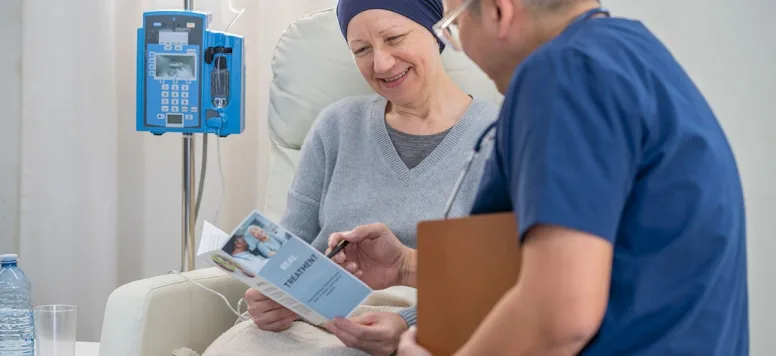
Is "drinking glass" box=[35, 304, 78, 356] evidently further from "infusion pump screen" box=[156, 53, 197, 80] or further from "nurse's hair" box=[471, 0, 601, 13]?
"nurse's hair" box=[471, 0, 601, 13]

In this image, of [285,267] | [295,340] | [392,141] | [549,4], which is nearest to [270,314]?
[295,340]

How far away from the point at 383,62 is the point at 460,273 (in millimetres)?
829

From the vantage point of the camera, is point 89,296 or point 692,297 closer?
point 692,297

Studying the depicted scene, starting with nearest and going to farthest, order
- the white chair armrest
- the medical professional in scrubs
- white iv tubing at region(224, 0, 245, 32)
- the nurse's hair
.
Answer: the medical professional in scrubs < the nurse's hair < the white chair armrest < white iv tubing at region(224, 0, 245, 32)

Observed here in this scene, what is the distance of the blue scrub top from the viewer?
68cm

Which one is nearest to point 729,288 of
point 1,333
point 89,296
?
point 1,333

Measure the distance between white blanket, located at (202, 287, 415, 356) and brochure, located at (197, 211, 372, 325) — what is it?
10cm

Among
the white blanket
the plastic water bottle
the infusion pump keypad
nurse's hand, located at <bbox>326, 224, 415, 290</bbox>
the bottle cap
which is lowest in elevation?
the plastic water bottle

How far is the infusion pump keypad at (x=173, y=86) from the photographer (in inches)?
77.5

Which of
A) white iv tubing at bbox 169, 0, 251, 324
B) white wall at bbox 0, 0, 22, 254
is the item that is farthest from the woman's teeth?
white wall at bbox 0, 0, 22, 254

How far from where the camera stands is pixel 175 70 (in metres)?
1.97

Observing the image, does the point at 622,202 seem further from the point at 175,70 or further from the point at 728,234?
the point at 175,70

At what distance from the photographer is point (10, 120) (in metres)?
2.44

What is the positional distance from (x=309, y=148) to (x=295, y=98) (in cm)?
26
